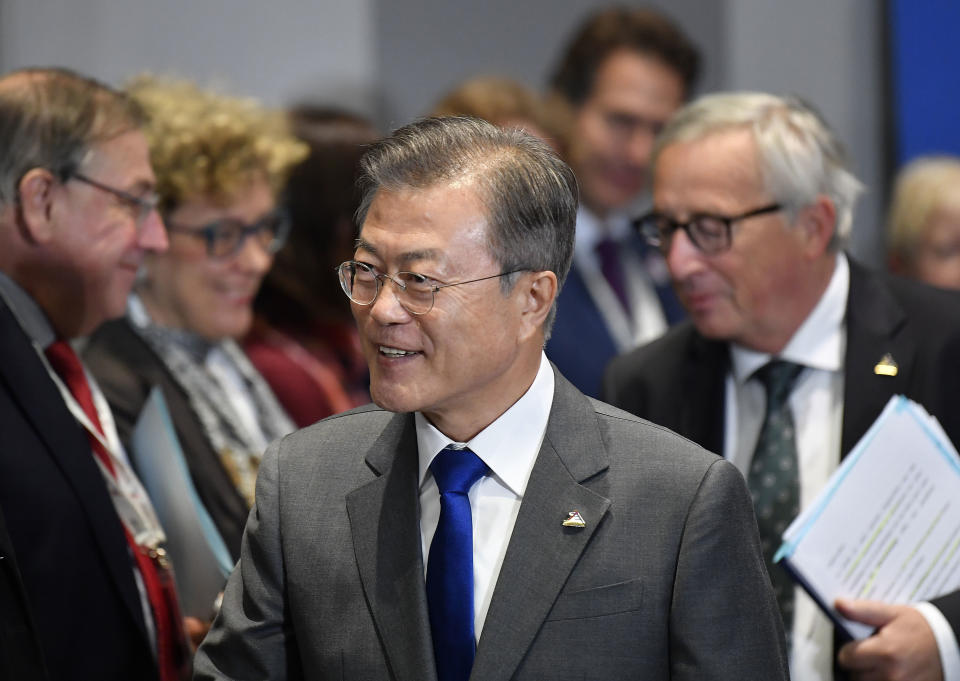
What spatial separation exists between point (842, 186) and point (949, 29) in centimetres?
263

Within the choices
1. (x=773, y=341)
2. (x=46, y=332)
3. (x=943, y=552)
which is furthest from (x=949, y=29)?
(x=46, y=332)

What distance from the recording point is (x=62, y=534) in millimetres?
2309

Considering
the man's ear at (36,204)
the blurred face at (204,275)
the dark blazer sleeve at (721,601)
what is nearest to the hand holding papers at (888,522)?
the dark blazer sleeve at (721,601)

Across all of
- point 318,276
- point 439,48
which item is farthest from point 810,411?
point 439,48

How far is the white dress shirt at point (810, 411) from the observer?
2543 mm

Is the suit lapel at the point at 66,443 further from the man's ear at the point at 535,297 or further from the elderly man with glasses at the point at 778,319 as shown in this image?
the elderly man with glasses at the point at 778,319

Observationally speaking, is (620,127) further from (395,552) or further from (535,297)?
(395,552)

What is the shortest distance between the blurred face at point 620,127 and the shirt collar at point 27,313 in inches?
97.3

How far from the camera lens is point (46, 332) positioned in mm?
2576

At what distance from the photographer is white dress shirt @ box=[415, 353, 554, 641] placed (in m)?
1.89

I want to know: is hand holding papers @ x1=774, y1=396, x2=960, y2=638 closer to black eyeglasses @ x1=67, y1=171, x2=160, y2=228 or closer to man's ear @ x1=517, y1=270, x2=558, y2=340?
man's ear @ x1=517, y1=270, x2=558, y2=340

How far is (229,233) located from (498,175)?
1714mm

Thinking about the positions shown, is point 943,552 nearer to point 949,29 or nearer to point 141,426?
point 141,426

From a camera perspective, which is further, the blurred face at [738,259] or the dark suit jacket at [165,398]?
the dark suit jacket at [165,398]
